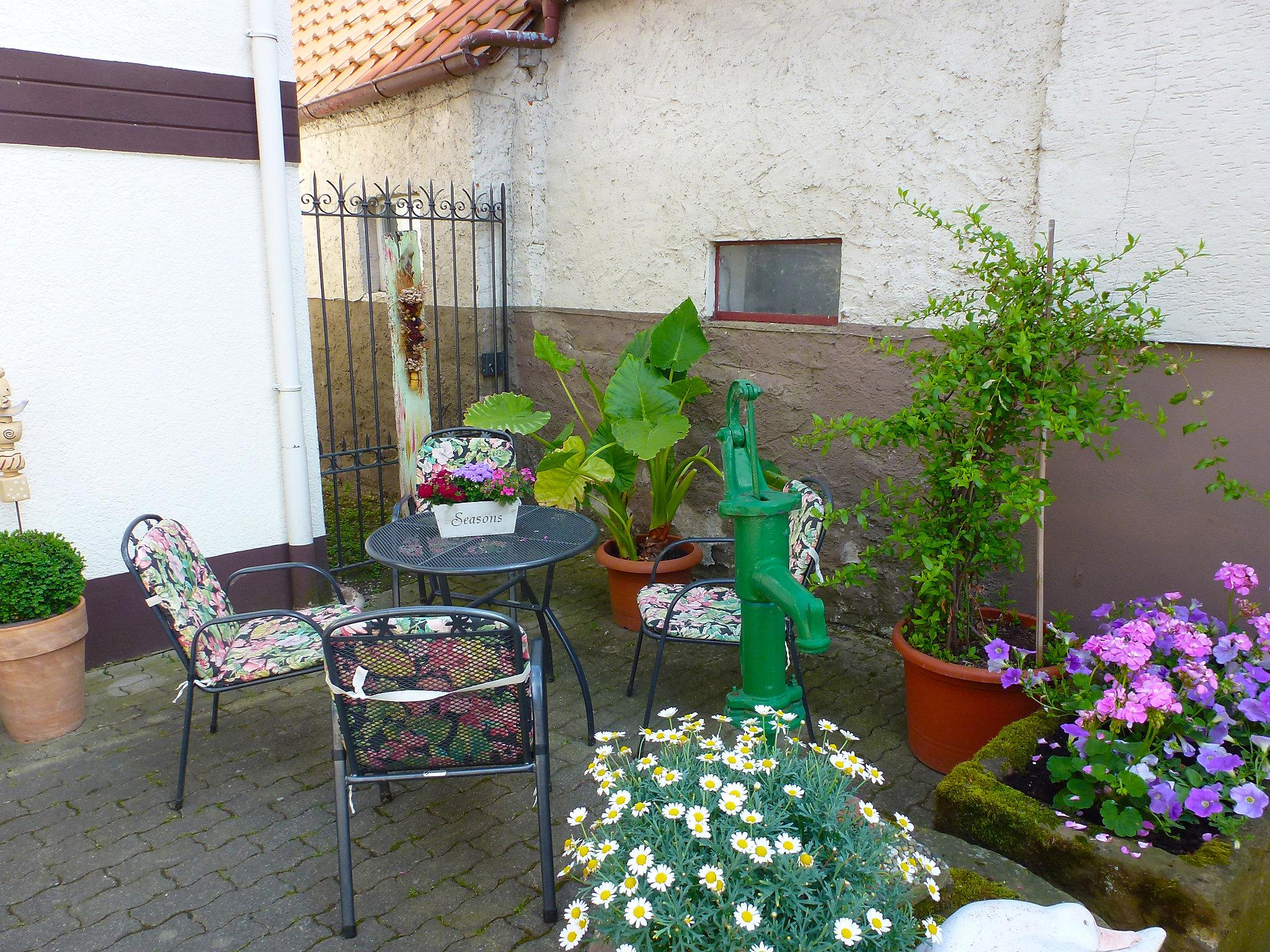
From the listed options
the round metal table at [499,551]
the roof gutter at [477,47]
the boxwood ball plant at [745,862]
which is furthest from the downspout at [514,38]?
the boxwood ball plant at [745,862]

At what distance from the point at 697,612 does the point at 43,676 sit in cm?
253

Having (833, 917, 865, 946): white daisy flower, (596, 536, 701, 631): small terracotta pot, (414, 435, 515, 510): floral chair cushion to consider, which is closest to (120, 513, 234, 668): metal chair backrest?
(414, 435, 515, 510): floral chair cushion

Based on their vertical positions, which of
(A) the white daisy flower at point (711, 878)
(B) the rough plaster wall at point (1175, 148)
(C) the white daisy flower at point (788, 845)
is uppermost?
(B) the rough plaster wall at point (1175, 148)

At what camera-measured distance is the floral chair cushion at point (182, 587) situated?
3.00 meters

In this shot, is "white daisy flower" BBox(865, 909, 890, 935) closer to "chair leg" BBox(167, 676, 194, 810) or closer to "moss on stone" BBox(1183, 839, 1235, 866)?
"moss on stone" BBox(1183, 839, 1235, 866)

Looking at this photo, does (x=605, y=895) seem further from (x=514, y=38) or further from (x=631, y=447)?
(x=514, y=38)

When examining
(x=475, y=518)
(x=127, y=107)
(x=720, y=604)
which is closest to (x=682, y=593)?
(x=720, y=604)

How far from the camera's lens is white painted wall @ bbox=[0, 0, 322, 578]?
3.76 metres

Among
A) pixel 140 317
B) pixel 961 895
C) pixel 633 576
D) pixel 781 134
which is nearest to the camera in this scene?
pixel 961 895

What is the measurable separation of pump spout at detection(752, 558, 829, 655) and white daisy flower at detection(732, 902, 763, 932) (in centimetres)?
49

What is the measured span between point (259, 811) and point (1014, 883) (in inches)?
93.3

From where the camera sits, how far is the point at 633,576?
4523 mm

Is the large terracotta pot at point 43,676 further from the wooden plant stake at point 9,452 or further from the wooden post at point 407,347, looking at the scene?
the wooden post at point 407,347

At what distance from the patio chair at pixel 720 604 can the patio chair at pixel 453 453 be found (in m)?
1.10
